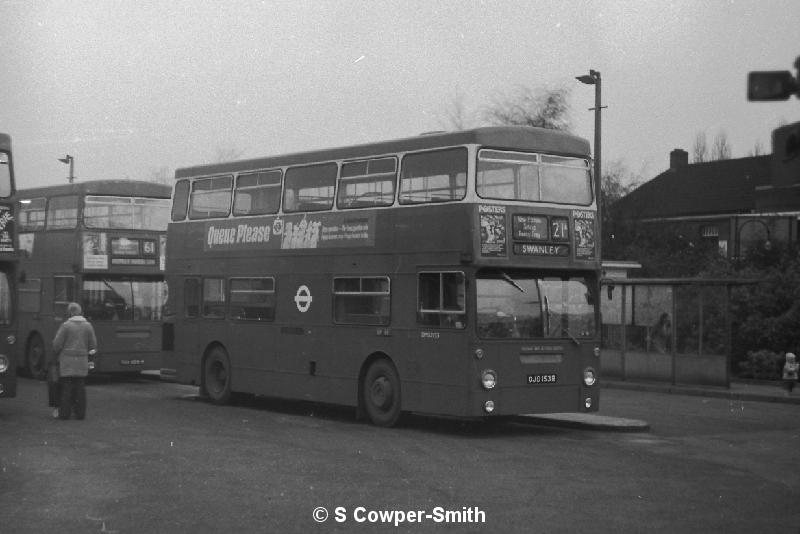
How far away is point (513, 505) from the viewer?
10586mm

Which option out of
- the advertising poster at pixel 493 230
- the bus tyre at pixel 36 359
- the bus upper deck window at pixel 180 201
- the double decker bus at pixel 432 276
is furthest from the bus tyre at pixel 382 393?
the bus tyre at pixel 36 359

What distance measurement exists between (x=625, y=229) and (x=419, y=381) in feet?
105

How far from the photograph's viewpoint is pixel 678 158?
75.8 meters

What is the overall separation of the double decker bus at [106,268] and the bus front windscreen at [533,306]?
11.6 meters

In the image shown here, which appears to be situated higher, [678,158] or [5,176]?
[678,158]

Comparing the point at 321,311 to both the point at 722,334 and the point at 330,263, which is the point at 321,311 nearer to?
the point at 330,263

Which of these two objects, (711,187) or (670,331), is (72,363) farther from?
(711,187)

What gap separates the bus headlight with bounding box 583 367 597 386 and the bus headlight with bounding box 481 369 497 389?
159 centimetres

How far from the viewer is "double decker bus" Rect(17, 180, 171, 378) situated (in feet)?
87.6

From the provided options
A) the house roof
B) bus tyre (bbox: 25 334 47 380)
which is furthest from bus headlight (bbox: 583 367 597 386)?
the house roof

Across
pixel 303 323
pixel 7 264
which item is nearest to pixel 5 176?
pixel 7 264

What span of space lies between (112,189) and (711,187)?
4888 cm

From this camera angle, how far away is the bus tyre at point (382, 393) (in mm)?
17797

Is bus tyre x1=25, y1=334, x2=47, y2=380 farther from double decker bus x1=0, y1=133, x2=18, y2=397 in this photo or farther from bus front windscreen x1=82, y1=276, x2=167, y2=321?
double decker bus x1=0, y1=133, x2=18, y2=397
